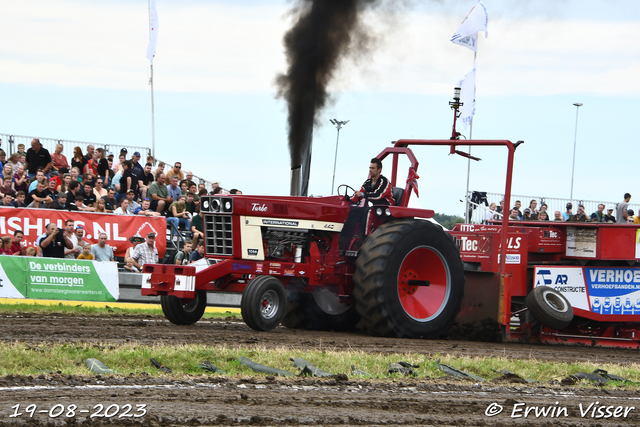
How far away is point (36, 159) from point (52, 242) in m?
3.23

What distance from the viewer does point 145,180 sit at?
17859 millimetres

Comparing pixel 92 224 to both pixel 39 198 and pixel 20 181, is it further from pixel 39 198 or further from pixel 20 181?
pixel 20 181

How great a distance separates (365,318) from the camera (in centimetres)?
984

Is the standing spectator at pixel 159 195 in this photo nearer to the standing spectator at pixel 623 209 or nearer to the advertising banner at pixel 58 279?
the advertising banner at pixel 58 279

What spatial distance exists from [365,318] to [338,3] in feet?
16.8

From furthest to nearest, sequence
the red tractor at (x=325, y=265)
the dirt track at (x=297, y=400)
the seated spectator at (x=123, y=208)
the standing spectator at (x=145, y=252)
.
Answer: the seated spectator at (x=123, y=208) → the standing spectator at (x=145, y=252) → the red tractor at (x=325, y=265) → the dirt track at (x=297, y=400)

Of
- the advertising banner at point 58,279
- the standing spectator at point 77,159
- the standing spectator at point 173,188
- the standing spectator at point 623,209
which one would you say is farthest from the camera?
the standing spectator at point 623,209

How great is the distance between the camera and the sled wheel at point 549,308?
10531 mm

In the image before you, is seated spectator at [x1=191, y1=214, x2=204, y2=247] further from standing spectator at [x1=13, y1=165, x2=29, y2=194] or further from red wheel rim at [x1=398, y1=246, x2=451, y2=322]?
red wheel rim at [x1=398, y1=246, x2=451, y2=322]

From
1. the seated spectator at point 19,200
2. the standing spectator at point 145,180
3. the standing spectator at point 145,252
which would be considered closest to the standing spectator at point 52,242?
the seated spectator at point 19,200

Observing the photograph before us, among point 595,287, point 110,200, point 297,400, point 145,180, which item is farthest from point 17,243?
point 297,400

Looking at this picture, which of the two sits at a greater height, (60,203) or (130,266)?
(60,203)

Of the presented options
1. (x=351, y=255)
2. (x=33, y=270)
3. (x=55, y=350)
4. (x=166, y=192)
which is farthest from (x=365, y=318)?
(x=166, y=192)

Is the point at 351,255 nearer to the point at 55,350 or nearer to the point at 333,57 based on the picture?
the point at 333,57
